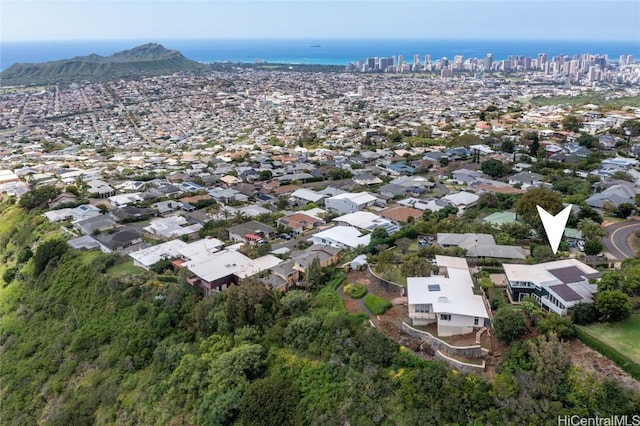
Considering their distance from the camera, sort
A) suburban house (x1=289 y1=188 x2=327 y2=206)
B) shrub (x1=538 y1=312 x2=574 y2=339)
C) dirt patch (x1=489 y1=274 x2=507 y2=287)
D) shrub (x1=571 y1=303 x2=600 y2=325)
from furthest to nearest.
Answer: suburban house (x1=289 y1=188 x2=327 y2=206), dirt patch (x1=489 y1=274 x2=507 y2=287), shrub (x1=571 y1=303 x2=600 y2=325), shrub (x1=538 y1=312 x2=574 y2=339)

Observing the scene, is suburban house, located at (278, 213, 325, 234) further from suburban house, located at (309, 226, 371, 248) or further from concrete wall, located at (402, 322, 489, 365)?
concrete wall, located at (402, 322, 489, 365)

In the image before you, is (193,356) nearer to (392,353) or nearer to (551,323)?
(392,353)

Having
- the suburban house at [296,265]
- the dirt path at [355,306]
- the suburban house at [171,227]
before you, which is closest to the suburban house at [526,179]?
the suburban house at [296,265]

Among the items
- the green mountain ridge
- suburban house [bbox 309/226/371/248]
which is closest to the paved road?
suburban house [bbox 309/226/371/248]

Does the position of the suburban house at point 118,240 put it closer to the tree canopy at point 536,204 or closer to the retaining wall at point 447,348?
the retaining wall at point 447,348

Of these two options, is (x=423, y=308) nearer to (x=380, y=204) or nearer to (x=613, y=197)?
(x=380, y=204)

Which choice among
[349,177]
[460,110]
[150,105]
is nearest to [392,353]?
[349,177]

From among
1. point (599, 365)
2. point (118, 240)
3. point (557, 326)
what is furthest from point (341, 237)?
point (599, 365)
